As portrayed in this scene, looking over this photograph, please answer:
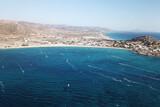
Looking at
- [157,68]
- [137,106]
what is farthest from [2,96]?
[157,68]

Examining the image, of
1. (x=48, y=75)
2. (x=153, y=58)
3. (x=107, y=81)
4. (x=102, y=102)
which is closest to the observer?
(x=102, y=102)

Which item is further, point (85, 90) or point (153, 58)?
point (153, 58)

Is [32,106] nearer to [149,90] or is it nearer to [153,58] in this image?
[149,90]

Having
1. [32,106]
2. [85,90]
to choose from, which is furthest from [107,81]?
[32,106]

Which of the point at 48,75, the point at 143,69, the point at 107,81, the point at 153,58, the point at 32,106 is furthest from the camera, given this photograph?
the point at 153,58

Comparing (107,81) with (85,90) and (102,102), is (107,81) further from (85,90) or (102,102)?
(102,102)

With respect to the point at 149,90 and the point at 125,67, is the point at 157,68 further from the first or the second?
the point at 149,90

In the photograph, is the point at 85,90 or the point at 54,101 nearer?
the point at 54,101

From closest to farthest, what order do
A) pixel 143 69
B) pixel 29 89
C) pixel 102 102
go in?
pixel 102 102, pixel 29 89, pixel 143 69
